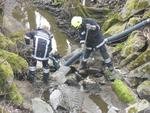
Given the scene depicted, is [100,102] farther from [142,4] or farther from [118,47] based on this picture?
[142,4]

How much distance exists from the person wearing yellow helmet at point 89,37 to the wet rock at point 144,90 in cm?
178

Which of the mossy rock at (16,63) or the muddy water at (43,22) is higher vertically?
the muddy water at (43,22)

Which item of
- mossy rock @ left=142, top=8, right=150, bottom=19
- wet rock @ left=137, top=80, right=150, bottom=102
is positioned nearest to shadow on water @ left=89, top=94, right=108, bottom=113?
wet rock @ left=137, top=80, right=150, bottom=102

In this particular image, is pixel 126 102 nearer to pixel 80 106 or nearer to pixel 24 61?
pixel 80 106

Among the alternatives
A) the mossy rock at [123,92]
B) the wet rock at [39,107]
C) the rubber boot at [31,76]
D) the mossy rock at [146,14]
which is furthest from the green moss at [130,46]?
the wet rock at [39,107]

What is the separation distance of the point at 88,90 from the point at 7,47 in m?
2.91

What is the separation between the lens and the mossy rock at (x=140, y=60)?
43.6ft

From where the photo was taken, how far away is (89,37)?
12.9 meters

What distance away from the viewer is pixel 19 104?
9.28m

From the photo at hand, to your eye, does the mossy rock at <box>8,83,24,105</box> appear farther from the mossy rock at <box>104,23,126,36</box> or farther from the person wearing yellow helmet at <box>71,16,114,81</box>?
the mossy rock at <box>104,23,126,36</box>

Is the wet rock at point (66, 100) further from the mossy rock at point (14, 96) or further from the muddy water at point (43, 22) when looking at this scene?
the muddy water at point (43, 22)

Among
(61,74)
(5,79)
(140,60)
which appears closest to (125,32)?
(140,60)

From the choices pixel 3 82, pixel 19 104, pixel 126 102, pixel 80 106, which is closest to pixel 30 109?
pixel 19 104

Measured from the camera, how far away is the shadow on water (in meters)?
11.3
